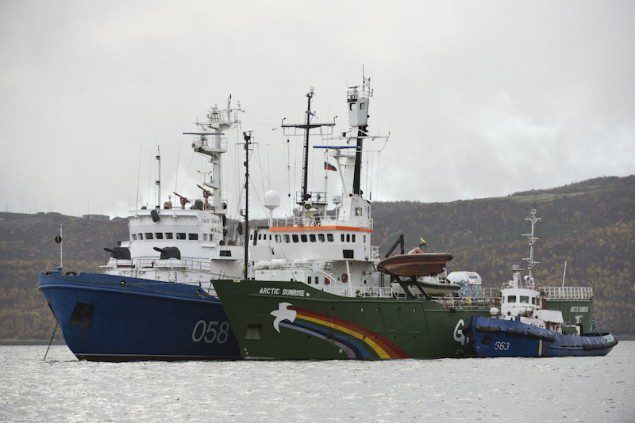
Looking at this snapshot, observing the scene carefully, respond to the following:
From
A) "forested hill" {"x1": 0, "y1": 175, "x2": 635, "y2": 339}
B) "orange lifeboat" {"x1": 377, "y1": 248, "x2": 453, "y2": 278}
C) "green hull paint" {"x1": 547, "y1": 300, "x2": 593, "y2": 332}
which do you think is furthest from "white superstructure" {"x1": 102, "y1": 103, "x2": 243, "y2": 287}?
"forested hill" {"x1": 0, "y1": 175, "x2": 635, "y2": 339}

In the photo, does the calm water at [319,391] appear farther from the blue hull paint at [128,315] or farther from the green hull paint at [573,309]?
the green hull paint at [573,309]

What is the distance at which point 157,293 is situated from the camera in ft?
164

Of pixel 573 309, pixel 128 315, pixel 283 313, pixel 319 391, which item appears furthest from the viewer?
pixel 573 309

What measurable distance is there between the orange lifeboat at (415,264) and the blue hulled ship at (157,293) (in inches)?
294

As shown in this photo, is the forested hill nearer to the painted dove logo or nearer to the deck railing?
the deck railing

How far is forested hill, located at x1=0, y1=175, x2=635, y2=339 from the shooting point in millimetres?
120688

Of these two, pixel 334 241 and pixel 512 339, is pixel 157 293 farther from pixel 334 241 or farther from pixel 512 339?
pixel 512 339

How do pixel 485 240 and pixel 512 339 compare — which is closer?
pixel 512 339

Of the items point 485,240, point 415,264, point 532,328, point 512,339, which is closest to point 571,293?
point 532,328

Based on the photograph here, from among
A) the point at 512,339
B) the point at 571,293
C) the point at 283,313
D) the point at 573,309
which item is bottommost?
the point at 512,339

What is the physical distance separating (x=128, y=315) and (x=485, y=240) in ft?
312

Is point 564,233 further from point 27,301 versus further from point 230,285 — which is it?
point 230,285

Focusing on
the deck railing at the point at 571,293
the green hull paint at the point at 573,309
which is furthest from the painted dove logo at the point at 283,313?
the deck railing at the point at 571,293

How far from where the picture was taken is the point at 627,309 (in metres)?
124
